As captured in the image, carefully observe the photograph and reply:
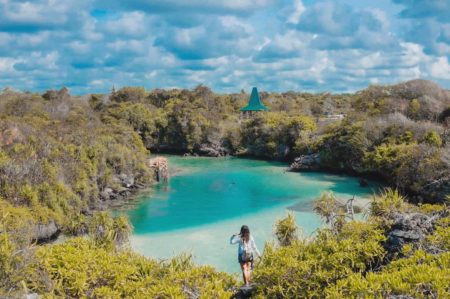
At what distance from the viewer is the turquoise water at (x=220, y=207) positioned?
16.7 metres

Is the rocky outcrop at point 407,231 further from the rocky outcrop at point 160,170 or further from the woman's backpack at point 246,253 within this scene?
the rocky outcrop at point 160,170

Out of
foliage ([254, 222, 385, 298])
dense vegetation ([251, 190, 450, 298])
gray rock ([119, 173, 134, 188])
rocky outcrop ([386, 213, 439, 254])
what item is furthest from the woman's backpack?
gray rock ([119, 173, 134, 188])

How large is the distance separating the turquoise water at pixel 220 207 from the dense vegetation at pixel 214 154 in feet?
7.35

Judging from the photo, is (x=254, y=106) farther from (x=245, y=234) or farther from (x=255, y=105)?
(x=245, y=234)

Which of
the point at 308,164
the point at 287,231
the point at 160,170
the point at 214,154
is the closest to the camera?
the point at 287,231

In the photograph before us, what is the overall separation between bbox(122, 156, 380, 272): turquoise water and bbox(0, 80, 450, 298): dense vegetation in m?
2.24

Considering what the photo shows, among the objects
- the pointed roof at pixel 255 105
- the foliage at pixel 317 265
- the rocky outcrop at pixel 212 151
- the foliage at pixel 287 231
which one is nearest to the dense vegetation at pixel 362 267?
the foliage at pixel 317 265

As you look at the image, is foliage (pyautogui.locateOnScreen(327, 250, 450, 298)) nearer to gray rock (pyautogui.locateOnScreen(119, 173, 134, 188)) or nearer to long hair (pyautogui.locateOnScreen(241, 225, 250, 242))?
long hair (pyautogui.locateOnScreen(241, 225, 250, 242))

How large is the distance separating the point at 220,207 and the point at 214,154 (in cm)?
2281

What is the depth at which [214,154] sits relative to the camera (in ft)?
151

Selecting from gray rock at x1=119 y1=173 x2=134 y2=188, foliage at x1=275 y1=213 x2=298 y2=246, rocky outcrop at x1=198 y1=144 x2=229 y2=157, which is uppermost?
foliage at x1=275 y1=213 x2=298 y2=246

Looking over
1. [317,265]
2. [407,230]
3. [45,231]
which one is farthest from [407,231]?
[45,231]

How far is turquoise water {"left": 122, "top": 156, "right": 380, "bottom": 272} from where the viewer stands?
54.9 ft

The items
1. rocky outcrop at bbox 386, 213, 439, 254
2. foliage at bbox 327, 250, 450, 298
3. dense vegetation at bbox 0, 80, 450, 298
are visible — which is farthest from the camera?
rocky outcrop at bbox 386, 213, 439, 254
